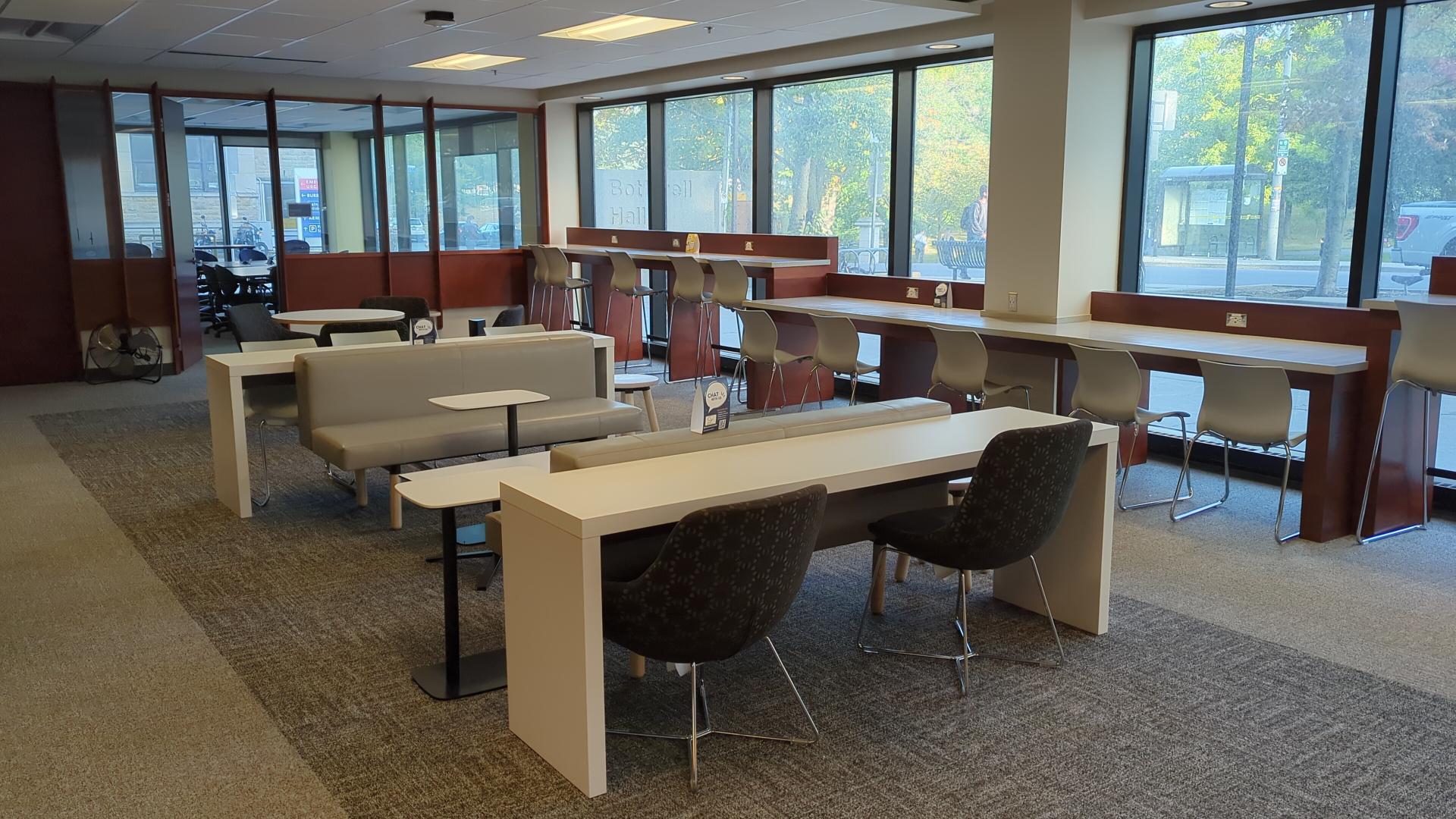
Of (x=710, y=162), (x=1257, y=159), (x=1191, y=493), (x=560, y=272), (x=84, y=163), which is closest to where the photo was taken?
(x=1191, y=493)

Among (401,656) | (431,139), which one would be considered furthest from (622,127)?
(401,656)

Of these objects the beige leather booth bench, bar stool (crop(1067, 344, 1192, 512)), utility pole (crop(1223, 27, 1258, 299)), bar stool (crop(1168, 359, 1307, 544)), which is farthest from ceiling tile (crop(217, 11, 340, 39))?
bar stool (crop(1168, 359, 1307, 544))

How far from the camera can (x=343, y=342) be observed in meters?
5.98

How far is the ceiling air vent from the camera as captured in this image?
23.9ft

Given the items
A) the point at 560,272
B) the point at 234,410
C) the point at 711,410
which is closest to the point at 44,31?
the point at 234,410

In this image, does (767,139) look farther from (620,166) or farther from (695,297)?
(620,166)

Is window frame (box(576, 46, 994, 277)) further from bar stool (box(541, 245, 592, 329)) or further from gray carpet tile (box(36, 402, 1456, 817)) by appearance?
gray carpet tile (box(36, 402, 1456, 817))

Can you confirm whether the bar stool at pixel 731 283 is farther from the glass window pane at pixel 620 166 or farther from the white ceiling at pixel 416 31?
the glass window pane at pixel 620 166

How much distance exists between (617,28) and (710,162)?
2.71m

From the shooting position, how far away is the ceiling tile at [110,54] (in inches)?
331

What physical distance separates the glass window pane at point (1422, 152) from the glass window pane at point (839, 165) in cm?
356

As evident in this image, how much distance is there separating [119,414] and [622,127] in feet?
18.1

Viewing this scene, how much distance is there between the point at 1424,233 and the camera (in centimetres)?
553

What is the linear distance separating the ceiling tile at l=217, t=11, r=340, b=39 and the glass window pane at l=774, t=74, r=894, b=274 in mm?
3673
